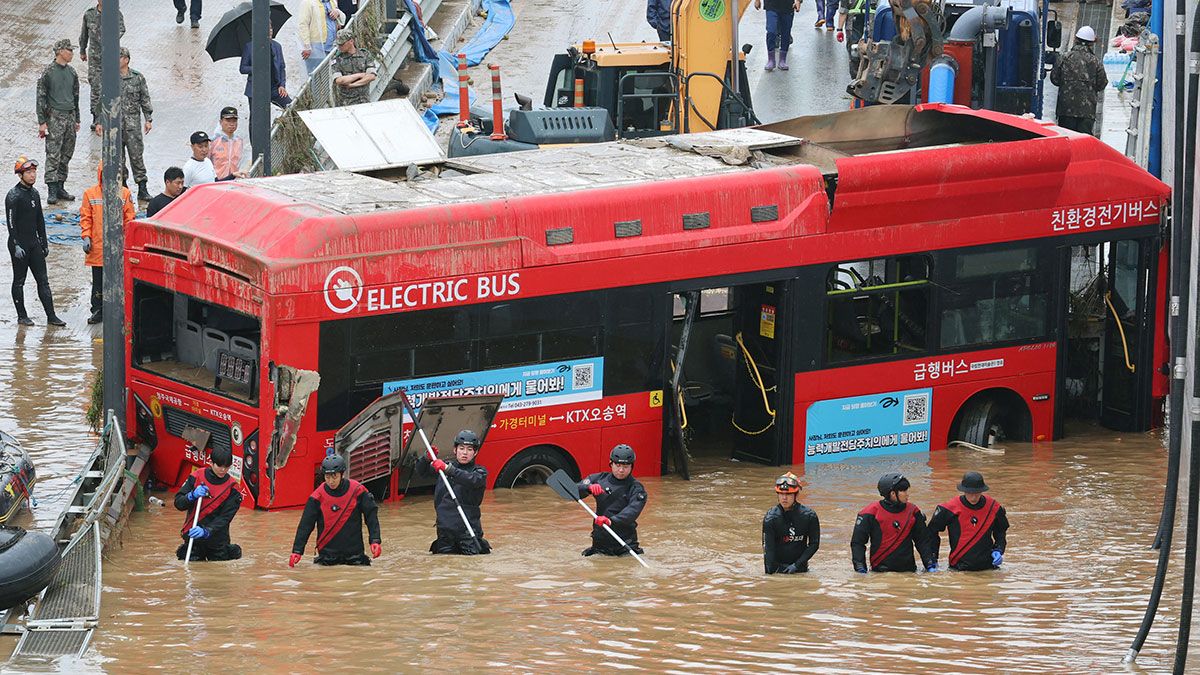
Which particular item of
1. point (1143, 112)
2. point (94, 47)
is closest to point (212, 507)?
point (94, 47)

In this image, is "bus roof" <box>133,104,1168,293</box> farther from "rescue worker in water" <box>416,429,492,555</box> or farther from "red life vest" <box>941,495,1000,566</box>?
"red life vest" <box>941,495,1000,566</box>

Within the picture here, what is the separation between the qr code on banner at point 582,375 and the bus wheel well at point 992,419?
12.5 feet

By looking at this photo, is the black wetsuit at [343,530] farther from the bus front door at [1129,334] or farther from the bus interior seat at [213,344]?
the bus front door at [1129,334]

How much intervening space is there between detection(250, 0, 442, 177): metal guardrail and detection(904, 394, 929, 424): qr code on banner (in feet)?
23.6

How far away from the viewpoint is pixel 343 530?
583 inches

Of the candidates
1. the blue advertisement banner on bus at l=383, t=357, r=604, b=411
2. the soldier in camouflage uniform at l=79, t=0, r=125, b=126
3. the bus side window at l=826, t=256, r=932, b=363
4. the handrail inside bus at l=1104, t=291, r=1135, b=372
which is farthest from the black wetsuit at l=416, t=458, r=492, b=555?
the soldier in camouflage uniform at l=79, t=0, r=125, b=126

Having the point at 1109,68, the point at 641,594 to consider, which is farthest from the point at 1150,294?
the point at 1109,68

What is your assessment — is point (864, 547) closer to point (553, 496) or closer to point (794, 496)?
point (794, 496)

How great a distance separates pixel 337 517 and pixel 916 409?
21.0 ft

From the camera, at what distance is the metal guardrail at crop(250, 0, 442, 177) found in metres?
25.0

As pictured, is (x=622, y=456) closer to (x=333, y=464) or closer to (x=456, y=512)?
(x=456, y=512)

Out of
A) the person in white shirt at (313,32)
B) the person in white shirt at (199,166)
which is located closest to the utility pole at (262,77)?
the person in white shirt at (199,166)

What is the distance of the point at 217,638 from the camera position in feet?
42.6

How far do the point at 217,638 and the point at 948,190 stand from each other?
8539mm
